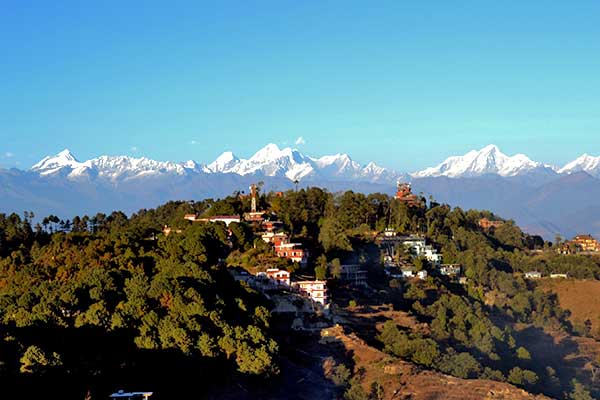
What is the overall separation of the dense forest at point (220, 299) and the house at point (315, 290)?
252cm

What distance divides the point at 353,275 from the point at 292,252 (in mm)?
3935

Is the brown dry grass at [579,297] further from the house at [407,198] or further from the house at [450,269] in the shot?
the house at [407,198]

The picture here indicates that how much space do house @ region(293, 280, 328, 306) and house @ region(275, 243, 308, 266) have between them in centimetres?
491

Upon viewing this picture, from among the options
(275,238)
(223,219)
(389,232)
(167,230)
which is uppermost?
(223,219)

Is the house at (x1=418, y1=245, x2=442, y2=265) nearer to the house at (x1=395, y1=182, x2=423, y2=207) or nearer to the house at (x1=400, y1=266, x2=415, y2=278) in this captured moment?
the house at (x1=400, y1=266, x2=415, y2=278)

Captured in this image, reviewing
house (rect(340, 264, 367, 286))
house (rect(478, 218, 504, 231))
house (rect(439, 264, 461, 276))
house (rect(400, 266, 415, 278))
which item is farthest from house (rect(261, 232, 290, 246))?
house (rect(478, 218, 504, 231))

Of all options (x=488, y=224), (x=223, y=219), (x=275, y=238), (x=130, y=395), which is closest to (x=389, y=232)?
(x=223, y=219)

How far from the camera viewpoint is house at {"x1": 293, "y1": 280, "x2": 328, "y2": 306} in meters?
38.2

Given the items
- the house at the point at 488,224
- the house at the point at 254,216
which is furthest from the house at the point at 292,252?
the house at the point at 488,224

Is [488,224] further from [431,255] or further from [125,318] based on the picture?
[125,318]

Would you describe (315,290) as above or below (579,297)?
above

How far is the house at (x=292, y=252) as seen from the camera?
4400 centimetres

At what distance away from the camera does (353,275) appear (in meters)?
45.7

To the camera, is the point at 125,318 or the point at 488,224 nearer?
the point at 125,318
